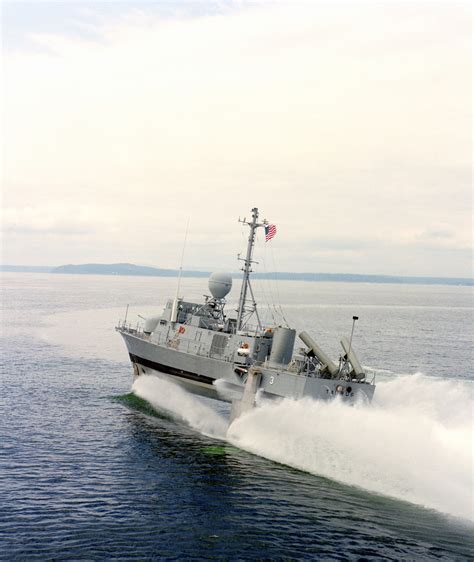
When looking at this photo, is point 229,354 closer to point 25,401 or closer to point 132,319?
point 25,401

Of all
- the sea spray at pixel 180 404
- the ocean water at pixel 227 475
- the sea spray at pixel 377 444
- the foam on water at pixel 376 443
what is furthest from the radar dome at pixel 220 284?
the sea spray at pixel 377 444

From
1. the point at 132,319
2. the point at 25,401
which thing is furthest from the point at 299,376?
the point at 132,319

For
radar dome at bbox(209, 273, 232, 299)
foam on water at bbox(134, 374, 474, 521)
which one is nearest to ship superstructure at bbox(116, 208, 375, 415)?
radar dome at bbox(209, 273, 232, 299)

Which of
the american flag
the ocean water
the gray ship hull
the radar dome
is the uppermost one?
the american flag

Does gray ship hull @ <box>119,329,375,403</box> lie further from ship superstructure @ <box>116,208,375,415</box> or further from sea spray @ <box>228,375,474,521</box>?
sea spray @ <box>228,375,474,521</box>

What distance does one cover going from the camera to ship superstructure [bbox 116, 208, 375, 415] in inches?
1260

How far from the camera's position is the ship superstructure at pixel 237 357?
32.0 m

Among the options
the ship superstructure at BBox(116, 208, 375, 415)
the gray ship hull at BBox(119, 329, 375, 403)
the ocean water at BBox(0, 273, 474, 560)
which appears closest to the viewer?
the ocean water at BBox(0, 273, 474, 560)

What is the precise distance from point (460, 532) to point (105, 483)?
1461cm

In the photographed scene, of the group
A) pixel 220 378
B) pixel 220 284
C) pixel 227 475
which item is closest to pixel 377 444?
pixel 227 475

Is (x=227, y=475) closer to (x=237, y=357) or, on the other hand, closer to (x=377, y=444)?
(x=377, y=444)

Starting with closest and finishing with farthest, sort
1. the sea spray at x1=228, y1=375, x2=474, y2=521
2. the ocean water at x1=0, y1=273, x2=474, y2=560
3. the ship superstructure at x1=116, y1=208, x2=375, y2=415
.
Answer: the ocean water at x1=0, y1=273, x2=474, y2=560 → the sea spray at x1=228, y1=375, x2=474, y2=521 → the ship superstructure at x1=116, y1=208, x2=375, y2=415

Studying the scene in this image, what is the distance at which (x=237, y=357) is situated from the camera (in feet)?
117

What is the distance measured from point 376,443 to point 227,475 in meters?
7.47
